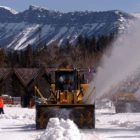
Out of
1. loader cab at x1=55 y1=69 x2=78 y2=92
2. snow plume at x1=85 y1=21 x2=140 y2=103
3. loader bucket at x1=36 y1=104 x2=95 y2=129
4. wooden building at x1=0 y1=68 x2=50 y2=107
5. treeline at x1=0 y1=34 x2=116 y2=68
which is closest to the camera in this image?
loader bucket at x1=36 y1=104 x2=95 y2=129

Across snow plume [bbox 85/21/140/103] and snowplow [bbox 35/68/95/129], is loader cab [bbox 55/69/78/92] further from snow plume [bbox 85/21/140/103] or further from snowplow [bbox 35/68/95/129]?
snow plume [bbox 85/21/140/103]

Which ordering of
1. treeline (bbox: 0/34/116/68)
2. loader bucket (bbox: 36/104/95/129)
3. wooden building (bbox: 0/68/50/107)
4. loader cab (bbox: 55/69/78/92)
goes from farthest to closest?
treeline (bbox: 0/34/116/68), wooden building (bbox: 0/68/50/107), loader cab (bbox: 55/69/78/92), loader bucket (bbox: 36/104/95/129)

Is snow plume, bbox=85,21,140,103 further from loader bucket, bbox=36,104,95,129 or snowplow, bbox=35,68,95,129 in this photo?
loader bucket, bbox=36,104,95,129

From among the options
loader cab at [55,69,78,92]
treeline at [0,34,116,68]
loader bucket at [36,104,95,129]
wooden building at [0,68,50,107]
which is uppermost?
treeline at [0,34,116,68]

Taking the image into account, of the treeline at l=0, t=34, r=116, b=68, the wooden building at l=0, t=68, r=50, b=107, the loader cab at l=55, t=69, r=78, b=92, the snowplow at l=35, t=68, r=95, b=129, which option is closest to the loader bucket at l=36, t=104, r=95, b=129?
the snowplow at l=35, t=68, r=95, b=129

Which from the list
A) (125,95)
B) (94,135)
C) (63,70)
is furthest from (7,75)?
(94,135)

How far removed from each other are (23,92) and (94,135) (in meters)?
68.7

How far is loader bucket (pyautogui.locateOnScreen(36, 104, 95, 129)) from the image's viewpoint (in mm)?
22141

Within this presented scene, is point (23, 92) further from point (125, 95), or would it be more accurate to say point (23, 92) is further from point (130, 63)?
point (130, 63)

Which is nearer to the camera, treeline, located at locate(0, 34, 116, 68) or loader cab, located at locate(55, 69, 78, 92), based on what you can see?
loader cab, located at locate(55, 69, 78, 92)

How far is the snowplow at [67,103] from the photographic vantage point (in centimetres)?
2217

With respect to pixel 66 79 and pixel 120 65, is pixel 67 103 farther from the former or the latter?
pixel 120 65

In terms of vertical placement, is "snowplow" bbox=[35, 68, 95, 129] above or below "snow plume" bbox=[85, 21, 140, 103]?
below

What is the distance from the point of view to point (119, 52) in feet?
81.3
